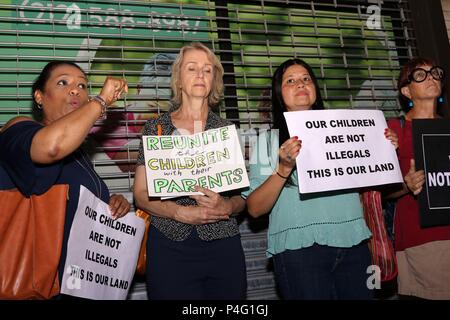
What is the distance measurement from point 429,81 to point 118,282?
2345 mm

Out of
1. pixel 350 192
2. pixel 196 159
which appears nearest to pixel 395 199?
pixel 350 192

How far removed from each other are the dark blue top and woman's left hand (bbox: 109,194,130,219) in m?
0.25

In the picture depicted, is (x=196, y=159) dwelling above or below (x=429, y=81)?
below

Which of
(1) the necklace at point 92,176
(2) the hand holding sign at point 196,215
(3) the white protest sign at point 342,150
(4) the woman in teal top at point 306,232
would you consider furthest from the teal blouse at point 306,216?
(1) the necklace at point 92,176

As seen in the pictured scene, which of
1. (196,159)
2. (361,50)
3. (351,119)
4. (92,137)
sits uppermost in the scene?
(361,50)

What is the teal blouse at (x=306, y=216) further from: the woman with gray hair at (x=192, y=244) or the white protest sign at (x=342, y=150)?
the woman with gray hair at (x=192, y=244)

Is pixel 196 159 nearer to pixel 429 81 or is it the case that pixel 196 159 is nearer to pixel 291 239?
pixel 291 239

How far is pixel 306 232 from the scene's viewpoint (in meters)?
2.31

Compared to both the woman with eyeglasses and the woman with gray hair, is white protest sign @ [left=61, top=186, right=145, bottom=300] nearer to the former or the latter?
the woman with gray hair

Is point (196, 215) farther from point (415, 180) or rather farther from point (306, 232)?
point (415, 180)

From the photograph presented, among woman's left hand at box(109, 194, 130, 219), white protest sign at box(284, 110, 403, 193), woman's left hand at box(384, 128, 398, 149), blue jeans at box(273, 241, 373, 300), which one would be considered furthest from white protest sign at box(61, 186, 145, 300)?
woman's left hand at box(384, 128, 398, 149)

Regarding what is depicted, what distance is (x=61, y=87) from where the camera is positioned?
2479mm

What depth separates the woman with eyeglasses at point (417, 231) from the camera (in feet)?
8.89

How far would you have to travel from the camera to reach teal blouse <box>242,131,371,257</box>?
2.31 m
